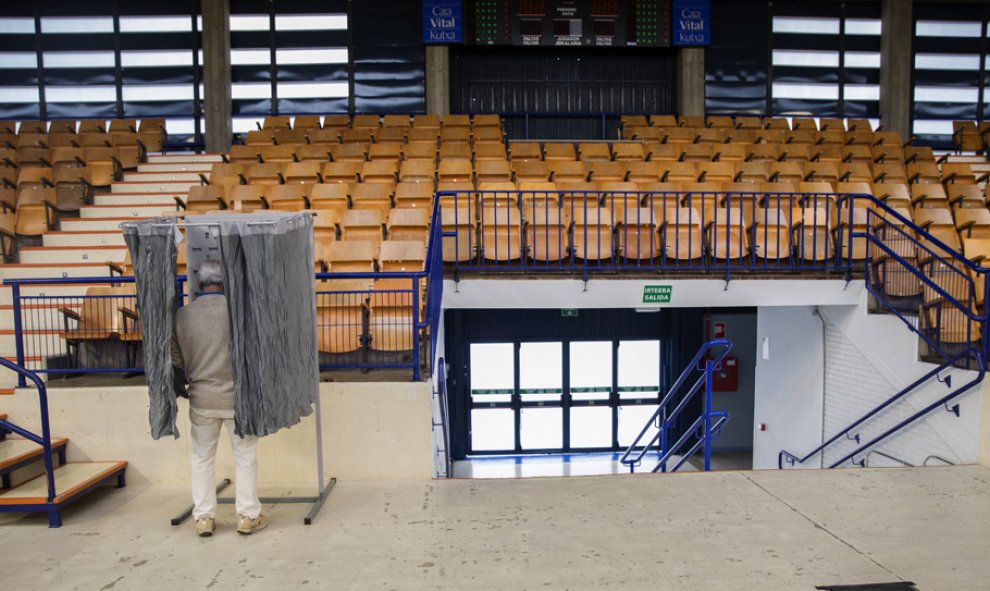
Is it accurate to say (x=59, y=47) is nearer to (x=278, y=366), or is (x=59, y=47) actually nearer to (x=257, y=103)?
(x=257, y=103)

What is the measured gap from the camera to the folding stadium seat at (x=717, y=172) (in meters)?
8.70

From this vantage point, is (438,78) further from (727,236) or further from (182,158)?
(727,236)

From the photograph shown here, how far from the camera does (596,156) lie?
980 cm

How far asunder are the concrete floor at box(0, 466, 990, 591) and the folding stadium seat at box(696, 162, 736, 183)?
4.90 meters

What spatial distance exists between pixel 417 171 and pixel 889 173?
6276mm

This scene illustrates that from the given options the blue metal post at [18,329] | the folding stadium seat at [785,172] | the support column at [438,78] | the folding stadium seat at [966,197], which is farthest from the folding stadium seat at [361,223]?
the folding stadium seat at [966,197]

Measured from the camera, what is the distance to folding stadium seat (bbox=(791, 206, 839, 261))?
6.76 metres

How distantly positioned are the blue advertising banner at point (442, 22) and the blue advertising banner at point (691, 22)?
3.93 metres

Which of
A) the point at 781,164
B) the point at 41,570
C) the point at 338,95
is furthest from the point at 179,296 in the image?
the point at 338,95

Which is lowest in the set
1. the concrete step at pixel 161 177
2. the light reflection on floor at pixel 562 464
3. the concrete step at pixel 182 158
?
the light reflection on floor at pixel 562 464

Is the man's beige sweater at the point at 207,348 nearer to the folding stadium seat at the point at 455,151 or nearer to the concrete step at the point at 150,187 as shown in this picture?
the folding stadium seat at the point at 455,151

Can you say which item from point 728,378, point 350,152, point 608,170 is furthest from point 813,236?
point 728,378

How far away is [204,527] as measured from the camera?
3.73 meters

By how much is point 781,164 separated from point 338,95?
26.4ft
